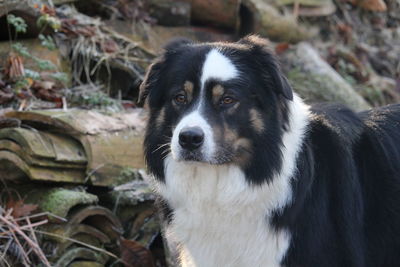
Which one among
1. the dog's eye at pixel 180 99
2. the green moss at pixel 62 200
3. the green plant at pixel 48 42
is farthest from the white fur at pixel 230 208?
the green plant at pixel 48 42

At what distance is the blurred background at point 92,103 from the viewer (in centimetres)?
486

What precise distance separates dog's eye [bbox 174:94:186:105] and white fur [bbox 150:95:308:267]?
358mm

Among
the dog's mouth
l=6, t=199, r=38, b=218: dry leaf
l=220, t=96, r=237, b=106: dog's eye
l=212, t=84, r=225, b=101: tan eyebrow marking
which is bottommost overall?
l=6, t=199, r=38, b=218: dry leaf

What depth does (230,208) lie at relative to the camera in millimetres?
3992

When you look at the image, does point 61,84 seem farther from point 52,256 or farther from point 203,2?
point 203,2

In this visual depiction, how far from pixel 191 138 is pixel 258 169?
0.51 m

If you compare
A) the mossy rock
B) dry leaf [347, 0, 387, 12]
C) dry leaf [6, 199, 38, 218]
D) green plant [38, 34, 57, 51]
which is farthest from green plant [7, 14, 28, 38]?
dry leaf [347, 0, 387, 12]

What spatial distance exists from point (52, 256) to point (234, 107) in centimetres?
192

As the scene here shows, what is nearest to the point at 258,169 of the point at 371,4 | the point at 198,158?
the point at 198,158

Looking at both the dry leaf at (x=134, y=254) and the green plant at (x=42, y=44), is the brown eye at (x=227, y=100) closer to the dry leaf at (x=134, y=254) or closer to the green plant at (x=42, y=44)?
the dry leaf at (x=134, y=254)

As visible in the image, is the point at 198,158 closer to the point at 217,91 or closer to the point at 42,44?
the point at 217,91

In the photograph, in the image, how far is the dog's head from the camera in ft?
12.3

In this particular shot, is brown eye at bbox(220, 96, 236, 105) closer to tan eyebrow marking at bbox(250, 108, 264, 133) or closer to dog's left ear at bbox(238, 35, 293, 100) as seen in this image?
tan eyebrow marking at bbox(250, 108, 264, 133)

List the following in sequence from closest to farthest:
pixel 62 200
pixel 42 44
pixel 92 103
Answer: pixel 62 200
pixel 42 44
pixel 92 103
